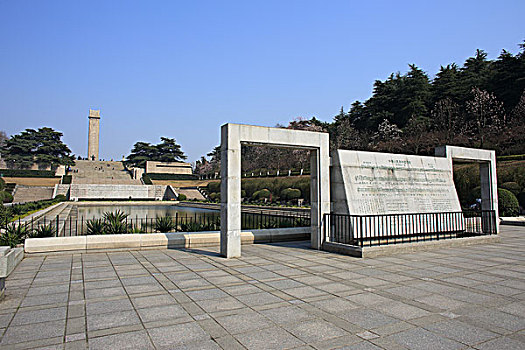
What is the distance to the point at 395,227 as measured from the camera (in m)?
9.96

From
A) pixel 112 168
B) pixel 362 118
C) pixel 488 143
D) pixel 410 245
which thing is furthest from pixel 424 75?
pixel 112 168

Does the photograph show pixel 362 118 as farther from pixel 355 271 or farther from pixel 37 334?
pixel 37 334

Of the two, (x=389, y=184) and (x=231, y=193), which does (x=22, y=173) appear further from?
(x=389, y=184)

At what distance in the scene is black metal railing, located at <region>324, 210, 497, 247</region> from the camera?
30.7 feet

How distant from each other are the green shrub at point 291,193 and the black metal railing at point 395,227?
70.6ft

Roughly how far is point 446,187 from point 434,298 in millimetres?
7807

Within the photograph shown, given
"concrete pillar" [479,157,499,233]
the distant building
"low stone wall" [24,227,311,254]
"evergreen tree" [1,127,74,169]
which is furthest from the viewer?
the distant building

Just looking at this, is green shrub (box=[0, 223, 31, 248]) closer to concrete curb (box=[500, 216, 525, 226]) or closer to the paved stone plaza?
the paved stone plaza

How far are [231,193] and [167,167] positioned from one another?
222 ft

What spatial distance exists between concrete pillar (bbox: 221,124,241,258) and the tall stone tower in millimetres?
72153

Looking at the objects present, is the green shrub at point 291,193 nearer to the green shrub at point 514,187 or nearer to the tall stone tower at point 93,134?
the green shrub at point 514,187

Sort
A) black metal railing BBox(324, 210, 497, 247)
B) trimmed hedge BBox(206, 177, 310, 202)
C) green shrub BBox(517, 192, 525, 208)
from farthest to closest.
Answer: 1. trimmed hedge BBox(206, 177, 310, 202)
2. green shrub BBox(517, 192, 525, 208)
3. black metal railing BBox(324, 210, 497, 247)

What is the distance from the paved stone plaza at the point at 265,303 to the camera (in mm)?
3674

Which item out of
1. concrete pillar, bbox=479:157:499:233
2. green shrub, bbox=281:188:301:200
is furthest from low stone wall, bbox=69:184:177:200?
concrete pillar, bbox=479:157:499:233
